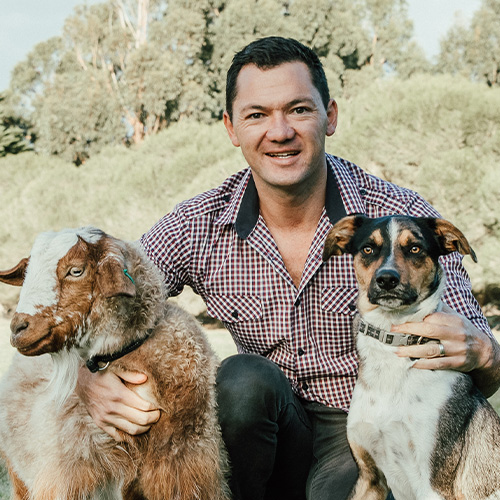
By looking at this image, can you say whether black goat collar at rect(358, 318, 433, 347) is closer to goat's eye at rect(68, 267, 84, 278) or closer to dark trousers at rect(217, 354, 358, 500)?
dark trousers at rect(217, 354, 358, 500)

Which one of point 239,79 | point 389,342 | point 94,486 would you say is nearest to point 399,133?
point 239,79

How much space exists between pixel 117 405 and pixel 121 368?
0.56 feet

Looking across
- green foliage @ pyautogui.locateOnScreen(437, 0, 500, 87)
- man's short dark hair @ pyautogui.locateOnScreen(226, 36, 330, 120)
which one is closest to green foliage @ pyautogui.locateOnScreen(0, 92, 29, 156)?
green foliage @ pyautogui.locateOnScreen(437, 0, 500, 87)

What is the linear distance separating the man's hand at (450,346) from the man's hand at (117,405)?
1.18 meters

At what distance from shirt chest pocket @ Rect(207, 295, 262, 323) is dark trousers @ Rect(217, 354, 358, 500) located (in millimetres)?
339

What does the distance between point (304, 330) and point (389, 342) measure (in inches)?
24.6

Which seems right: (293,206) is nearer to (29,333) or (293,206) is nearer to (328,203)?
(328,203)

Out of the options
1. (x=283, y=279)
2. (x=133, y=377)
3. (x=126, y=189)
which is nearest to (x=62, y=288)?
(x=133, y=377)

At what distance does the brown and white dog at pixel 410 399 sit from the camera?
2641 mm

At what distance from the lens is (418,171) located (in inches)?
370

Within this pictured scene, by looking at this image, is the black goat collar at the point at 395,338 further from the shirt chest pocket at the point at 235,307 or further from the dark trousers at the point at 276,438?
the shirt chest pocket at the point at 235,307

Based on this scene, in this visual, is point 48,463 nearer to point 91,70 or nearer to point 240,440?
point 240,440

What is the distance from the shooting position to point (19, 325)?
2.30 metres

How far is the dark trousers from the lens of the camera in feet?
9.67
